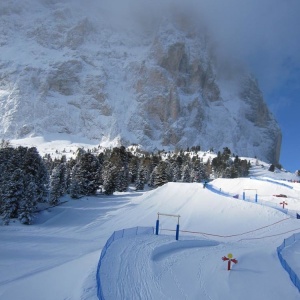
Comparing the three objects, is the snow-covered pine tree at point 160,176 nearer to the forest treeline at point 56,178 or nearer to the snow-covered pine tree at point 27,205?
the forest treeline at point 56,178

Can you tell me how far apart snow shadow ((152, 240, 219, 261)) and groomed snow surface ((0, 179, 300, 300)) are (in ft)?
0.26

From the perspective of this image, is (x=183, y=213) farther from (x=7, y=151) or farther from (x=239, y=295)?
(x=7, y=151)

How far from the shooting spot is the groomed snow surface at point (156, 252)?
57.6 ft

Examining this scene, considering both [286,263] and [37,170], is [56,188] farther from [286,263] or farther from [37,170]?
[286,263]

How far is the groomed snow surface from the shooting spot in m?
17.6

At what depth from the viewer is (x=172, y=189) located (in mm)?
58125

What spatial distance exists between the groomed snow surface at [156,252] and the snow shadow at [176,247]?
79 mm

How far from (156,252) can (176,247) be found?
2.82m

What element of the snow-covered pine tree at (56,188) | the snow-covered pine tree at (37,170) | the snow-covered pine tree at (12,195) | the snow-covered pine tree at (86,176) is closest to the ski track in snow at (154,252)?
the snow-covered pine tree at (56,188)

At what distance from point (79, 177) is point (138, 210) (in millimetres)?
18526

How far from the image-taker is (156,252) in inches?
929

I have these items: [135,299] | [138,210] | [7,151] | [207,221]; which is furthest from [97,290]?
[7,151]

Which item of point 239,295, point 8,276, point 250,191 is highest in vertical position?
point 250,191

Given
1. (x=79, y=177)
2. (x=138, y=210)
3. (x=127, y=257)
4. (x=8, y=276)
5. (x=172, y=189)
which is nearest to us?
(x=127, y=257)
